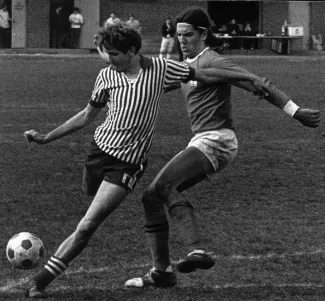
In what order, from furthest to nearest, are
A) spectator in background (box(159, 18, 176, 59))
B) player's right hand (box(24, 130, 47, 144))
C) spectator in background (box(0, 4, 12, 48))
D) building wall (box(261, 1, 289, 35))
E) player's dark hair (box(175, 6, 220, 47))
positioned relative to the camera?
1. building wall (box(261, 1, 289, 35))
2. spectator in background (box(0, 4, 12, 48))
3. spectator in background (box(159, 18, 176, 59))
4. player's dark hair (box(175, 6, 220, 47))
5. player's right hand (box(24, 130, 47, 144))

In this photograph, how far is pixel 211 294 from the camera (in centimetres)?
749

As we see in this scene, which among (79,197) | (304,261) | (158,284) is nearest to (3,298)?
(158,284)

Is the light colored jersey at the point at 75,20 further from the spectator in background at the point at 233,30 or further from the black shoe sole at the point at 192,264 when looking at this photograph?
the black shoe sole at the point at 192,264

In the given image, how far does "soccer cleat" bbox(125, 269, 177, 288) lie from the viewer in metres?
7.73

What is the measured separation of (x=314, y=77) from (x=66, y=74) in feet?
25.5

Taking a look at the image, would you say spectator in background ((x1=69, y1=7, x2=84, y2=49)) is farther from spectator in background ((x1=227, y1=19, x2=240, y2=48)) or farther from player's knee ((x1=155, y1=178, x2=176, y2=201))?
player's knee ((x1=155, y1=178, x2=176, y2=201))

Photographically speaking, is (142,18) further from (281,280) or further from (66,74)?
(281,280)

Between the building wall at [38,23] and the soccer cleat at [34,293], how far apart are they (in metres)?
47.6

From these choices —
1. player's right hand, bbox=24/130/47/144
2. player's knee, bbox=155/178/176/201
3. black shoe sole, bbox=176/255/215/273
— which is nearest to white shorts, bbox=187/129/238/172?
player's knee, bbox=155/178/176/201

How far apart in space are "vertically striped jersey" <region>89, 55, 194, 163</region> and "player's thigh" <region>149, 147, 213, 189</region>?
225mm

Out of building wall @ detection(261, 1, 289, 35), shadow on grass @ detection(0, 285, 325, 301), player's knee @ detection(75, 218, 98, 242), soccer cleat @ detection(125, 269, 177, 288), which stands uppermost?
building wall @ detection(261, 1, 289, 35)

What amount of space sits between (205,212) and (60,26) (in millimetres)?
44166

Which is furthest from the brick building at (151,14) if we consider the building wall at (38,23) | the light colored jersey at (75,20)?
the light colored jersey at (75,20)

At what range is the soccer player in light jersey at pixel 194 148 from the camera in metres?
7.54
